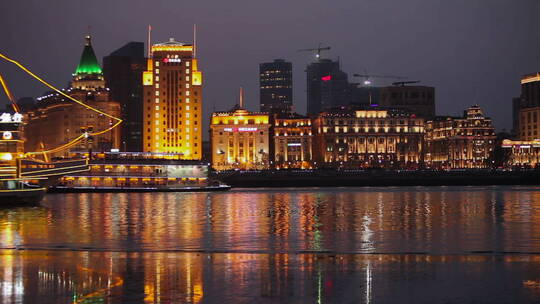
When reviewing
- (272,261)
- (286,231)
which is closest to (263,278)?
(272,261)

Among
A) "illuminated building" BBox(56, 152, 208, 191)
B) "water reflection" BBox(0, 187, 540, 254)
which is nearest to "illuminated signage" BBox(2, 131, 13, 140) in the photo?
"water reflection" BBox(0, 187, 540, 254)

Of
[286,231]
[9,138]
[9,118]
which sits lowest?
[286,231]

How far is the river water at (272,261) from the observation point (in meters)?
25.3

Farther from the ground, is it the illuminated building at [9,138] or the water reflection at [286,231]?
the illuminated building at [9,138]

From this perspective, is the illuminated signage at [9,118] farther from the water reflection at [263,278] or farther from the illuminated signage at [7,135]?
the water reflection at [263,278]

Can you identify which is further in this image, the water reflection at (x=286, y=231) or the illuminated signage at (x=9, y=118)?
the illuminated signage at (x=9, y=118)

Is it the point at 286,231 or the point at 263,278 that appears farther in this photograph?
the point at 286,231

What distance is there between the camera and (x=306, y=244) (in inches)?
1581

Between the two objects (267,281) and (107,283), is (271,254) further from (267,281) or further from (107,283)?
(107,283)

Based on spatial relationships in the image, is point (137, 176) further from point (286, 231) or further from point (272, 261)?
point (272, 261)

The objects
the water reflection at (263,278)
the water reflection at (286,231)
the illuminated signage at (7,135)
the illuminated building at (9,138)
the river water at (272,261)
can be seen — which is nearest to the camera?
the water reflection at (263,278)

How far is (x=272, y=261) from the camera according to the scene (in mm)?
33125

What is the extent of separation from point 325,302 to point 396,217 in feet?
126

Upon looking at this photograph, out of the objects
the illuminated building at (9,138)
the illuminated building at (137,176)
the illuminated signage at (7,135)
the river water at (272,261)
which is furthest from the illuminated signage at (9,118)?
the illuminated building at (137,176)
